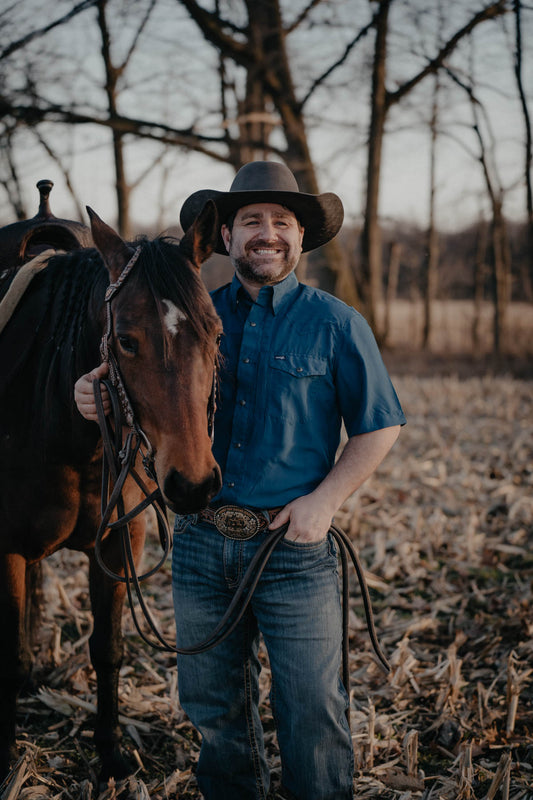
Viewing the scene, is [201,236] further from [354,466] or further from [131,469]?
[354,466]

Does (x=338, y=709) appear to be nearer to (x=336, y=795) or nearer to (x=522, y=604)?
(x=336, y=795)

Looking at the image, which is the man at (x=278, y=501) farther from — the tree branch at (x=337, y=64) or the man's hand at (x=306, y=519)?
the tree branch at (x=337, y=64)

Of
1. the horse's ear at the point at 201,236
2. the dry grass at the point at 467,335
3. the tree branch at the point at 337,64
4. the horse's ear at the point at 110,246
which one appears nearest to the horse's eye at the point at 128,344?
the horse's ear at the point at 110,246

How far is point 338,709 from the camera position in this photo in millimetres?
2033

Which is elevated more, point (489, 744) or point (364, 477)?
point (364, 477)

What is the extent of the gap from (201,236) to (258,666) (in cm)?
167

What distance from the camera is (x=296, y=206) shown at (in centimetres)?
239

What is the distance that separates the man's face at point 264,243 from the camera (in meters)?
2.25

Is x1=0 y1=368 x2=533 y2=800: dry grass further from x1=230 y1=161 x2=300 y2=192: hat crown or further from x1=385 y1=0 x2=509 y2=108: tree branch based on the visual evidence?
x1=385 y1=0 x2=509 y2=108: tree branch

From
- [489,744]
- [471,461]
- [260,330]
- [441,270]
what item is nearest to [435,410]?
[471,461]

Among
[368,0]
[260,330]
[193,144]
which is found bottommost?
[260,330]

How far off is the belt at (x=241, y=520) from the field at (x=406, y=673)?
1.21 meters

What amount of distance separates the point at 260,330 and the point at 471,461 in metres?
5.46

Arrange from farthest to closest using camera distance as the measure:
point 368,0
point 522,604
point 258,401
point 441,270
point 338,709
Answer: point 441,270 < point 368,0 < point 522,604 < point 258,401 < point 338,709
